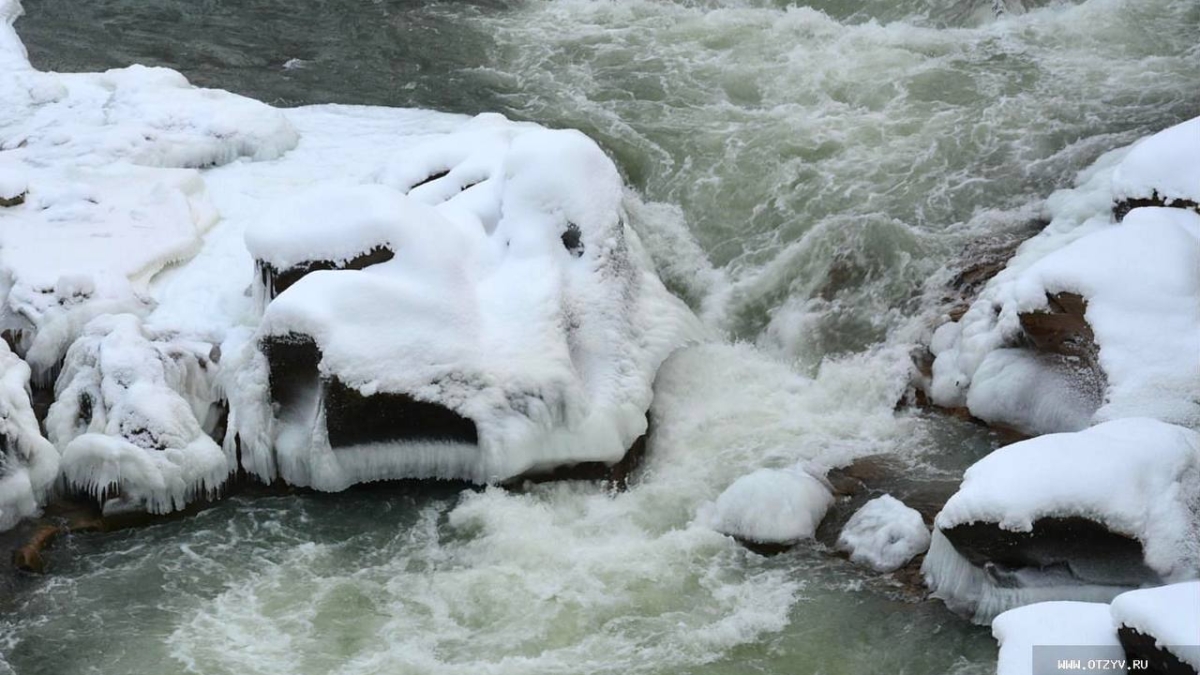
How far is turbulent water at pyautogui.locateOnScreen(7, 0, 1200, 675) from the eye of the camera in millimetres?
6707

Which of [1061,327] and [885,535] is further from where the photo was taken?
[1061,327]

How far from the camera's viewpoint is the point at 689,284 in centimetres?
970

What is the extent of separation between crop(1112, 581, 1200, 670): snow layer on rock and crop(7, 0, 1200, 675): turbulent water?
111cm

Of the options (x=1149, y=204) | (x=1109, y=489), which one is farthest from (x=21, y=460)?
(x=1149, y=204)

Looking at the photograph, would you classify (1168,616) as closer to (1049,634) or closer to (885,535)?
(1049,634)

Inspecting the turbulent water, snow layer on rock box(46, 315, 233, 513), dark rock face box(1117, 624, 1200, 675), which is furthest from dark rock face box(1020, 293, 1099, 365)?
snow layer on rock box(46, 315, 233, 513)

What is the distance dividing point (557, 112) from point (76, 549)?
5.83 metres

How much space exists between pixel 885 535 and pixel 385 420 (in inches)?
109

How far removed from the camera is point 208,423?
8.05m

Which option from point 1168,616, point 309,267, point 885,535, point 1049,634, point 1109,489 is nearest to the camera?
point 1168,616

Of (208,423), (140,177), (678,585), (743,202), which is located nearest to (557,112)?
(743,202)

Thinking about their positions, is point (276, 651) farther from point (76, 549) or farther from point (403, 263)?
point (403, 263)

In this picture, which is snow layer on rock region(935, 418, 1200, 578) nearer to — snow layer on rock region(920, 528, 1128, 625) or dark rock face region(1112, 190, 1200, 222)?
snow layer on rock region(920, 528, 1128, 625)

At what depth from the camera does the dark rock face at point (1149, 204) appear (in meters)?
8.40
